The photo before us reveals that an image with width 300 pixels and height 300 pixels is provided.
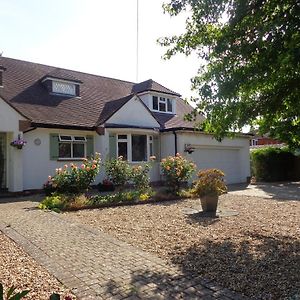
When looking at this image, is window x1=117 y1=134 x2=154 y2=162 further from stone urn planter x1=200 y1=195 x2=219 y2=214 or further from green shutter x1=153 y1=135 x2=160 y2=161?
stone urn planter x1=200 y1=195 x2=219 y2=214

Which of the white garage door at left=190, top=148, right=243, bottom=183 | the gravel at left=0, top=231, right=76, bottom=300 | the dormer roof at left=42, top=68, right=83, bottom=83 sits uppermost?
the dormer roof at left=42, top=68, right=83, bottom=83

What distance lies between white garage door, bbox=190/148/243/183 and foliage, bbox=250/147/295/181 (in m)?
2.09

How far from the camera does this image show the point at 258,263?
18.6 feet

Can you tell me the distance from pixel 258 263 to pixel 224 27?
12.9ft

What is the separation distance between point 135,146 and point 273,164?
35.2ft

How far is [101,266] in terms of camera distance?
5.51 metres

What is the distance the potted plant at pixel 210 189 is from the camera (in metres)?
10.6

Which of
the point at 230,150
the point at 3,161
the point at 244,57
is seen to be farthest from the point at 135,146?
the point at 244,57

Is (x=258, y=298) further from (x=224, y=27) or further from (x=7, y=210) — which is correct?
(x=7, y=210)

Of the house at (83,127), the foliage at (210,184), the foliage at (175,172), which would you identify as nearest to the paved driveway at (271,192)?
the foliage at (175,172)

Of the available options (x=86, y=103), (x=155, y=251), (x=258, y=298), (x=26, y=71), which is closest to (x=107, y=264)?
(x=155, y=251)

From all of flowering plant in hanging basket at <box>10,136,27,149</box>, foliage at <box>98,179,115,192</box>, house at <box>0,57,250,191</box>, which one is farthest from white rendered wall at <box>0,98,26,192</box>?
foliage at <box>98,179,115,192</box>

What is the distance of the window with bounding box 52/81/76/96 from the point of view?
1955 centimetres

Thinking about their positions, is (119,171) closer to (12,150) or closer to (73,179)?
→ (73,179)
